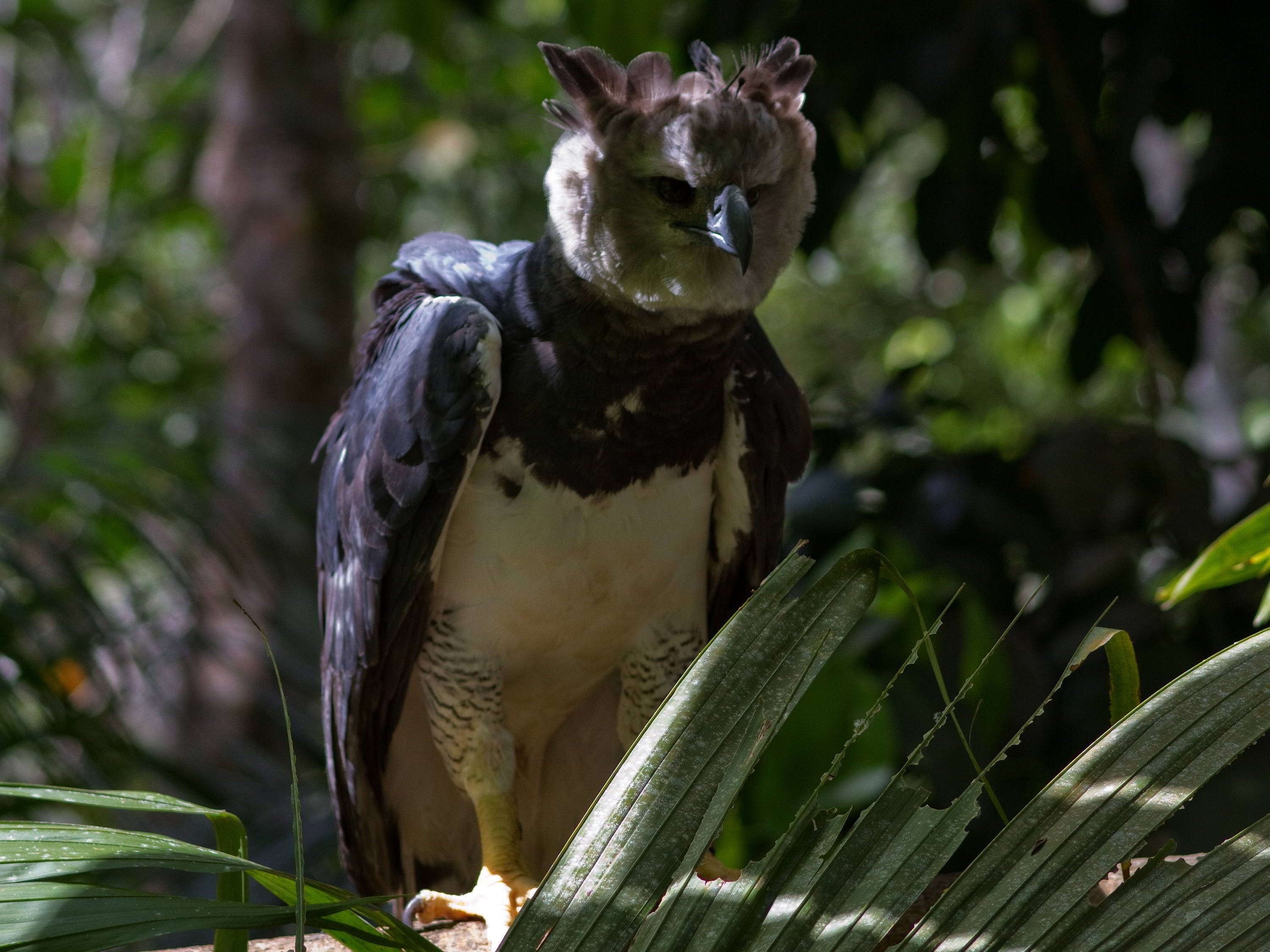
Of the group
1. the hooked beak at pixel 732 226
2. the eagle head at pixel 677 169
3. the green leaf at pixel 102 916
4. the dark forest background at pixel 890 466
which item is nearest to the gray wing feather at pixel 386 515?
the eagle head at pixel 677 169

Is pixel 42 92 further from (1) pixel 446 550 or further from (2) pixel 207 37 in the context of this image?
(1) pixel 446 550

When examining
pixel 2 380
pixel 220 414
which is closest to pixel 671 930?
pixel 220 414

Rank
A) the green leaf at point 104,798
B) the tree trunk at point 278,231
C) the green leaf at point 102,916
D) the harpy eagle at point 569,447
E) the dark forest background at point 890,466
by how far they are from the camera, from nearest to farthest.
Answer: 1. the green leaf at point 102,916
2. the green leaf at point 104,798
3. the harpy eagle at point 569,447
4. the dark forest background at point 890,466
5. the tree trunk at point 278,231

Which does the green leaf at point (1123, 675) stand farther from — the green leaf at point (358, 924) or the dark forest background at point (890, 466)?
the dark forest background at point (890, 466)

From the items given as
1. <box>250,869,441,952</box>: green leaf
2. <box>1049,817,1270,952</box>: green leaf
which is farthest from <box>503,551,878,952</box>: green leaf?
<box>1049,817,1270,952</box>: green leaf

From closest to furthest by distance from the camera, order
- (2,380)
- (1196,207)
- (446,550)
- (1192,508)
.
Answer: (446,550) < (1192,508) < (1196,207) < (2,380)

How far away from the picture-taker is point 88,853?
850mm

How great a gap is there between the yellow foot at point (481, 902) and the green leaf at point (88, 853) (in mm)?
832

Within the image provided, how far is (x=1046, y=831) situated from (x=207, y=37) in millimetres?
5268

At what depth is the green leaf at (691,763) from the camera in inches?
33.0

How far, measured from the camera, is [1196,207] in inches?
95.6

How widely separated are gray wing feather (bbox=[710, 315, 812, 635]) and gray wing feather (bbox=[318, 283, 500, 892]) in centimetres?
40

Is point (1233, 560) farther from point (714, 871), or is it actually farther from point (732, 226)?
point (714, 871)

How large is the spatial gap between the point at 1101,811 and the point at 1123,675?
0.55 ft
